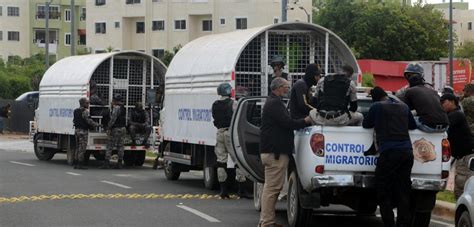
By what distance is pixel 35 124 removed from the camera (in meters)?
32.7

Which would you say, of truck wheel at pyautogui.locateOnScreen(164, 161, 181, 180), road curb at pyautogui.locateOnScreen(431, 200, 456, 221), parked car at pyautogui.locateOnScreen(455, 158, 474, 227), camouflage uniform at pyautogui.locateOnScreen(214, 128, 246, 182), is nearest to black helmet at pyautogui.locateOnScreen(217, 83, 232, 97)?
camouflage uniform at pyautogui.locateOnScreen(214, 128, 246, 182)

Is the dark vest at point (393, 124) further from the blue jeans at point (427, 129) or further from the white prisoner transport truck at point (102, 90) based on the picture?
the white prisoner transport truck at point (102, 90)

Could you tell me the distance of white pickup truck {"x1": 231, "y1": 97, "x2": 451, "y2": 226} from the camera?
12.7m

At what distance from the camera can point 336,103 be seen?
1289 centimetres

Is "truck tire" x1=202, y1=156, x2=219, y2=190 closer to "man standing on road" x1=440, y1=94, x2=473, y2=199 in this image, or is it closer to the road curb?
the road curb

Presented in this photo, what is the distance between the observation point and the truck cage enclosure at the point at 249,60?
1992cm

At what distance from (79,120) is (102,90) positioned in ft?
6.08

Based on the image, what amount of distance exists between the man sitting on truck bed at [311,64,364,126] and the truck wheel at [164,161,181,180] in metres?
10.5

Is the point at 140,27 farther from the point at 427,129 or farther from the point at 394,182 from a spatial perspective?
the point at 394,182

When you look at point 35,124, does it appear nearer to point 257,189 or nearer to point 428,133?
point 257,189

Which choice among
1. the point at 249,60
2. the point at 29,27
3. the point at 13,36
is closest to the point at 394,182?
the point at 249,60

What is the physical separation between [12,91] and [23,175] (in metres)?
46.0

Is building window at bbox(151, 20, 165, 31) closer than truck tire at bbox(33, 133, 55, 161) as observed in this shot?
No

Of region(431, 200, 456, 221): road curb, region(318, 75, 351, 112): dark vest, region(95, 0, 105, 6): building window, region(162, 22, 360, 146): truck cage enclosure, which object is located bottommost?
region(431, 200, 456, 221): road curb
